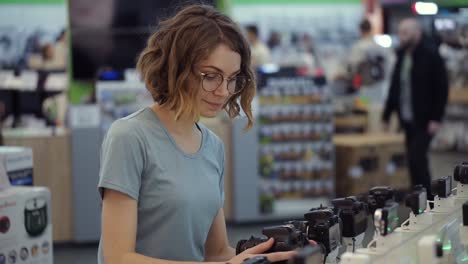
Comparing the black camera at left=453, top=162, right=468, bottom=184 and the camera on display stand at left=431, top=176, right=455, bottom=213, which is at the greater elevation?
the black camera at left=453, top=162, right=468, bottom=184

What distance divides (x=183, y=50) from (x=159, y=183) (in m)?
0.42

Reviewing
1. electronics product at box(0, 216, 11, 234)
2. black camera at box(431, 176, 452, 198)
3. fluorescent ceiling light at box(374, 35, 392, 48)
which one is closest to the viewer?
black camera at box(431, 176, 452, 198)

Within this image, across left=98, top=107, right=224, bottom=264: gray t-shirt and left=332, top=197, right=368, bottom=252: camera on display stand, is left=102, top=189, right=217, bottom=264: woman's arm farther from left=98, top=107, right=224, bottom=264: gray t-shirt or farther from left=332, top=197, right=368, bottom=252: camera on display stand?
left=332, top=197, right=368, bottom=252: camera on display stand

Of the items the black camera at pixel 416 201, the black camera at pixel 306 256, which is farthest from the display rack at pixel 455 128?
the black camera at pixel 306 256

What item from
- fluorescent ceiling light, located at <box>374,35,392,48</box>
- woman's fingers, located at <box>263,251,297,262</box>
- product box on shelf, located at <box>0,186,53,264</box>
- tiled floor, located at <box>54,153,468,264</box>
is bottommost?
tiled floor, located at <box>54,153,468,264</box>

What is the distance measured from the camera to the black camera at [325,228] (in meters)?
2.51

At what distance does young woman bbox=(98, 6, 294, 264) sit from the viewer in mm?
2533

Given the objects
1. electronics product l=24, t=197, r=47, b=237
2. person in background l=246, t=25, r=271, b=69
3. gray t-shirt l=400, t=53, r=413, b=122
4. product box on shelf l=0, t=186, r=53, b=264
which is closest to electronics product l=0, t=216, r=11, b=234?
product box on shelf l=0, t=186, r=53, b=264

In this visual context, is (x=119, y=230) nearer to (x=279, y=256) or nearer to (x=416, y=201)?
(x=279, y=256)

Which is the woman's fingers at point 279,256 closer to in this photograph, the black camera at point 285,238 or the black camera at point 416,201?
the black camera at point 285,238

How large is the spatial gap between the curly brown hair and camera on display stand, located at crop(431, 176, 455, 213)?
33.1 inches

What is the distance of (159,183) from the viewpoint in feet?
8.66

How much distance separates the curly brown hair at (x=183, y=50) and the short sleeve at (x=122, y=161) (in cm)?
17

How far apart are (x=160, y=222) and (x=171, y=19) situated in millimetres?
650
